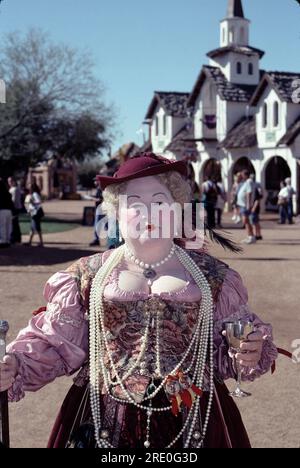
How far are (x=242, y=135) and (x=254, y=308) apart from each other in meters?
19.9

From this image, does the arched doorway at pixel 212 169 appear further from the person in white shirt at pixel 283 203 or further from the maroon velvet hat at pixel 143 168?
the maroon velvet hat at pixel 143 168

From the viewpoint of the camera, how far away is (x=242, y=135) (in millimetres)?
26641

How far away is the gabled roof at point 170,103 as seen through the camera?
29.2 meters

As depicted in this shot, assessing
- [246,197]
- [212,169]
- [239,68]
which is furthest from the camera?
[212,169]

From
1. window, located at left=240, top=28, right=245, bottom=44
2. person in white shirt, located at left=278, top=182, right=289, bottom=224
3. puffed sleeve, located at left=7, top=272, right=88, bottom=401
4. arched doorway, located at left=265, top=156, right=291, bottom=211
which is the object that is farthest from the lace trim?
window, located at left=240, top=28, right=245, bottom=44

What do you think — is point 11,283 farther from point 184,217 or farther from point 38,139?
point 38,139

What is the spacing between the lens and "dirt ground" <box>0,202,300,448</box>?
4137 mm

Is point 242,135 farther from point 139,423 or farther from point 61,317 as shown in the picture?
point 139,423

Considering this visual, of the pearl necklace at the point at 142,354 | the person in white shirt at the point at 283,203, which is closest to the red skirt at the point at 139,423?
the pearl necklace at the point at 142,354

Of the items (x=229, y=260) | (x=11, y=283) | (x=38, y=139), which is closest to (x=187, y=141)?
(x=38, y=139)

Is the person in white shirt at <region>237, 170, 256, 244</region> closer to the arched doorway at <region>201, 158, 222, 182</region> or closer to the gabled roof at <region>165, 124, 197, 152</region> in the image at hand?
the gabled roof at <region>165, 124, 197, 152</region>

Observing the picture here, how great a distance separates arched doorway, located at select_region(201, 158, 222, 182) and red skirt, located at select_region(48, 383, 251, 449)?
26337 mm

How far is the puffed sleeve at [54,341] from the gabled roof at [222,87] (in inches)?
1014

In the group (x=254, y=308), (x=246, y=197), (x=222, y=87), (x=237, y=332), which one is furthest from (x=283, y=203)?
(x=237, y=332)
